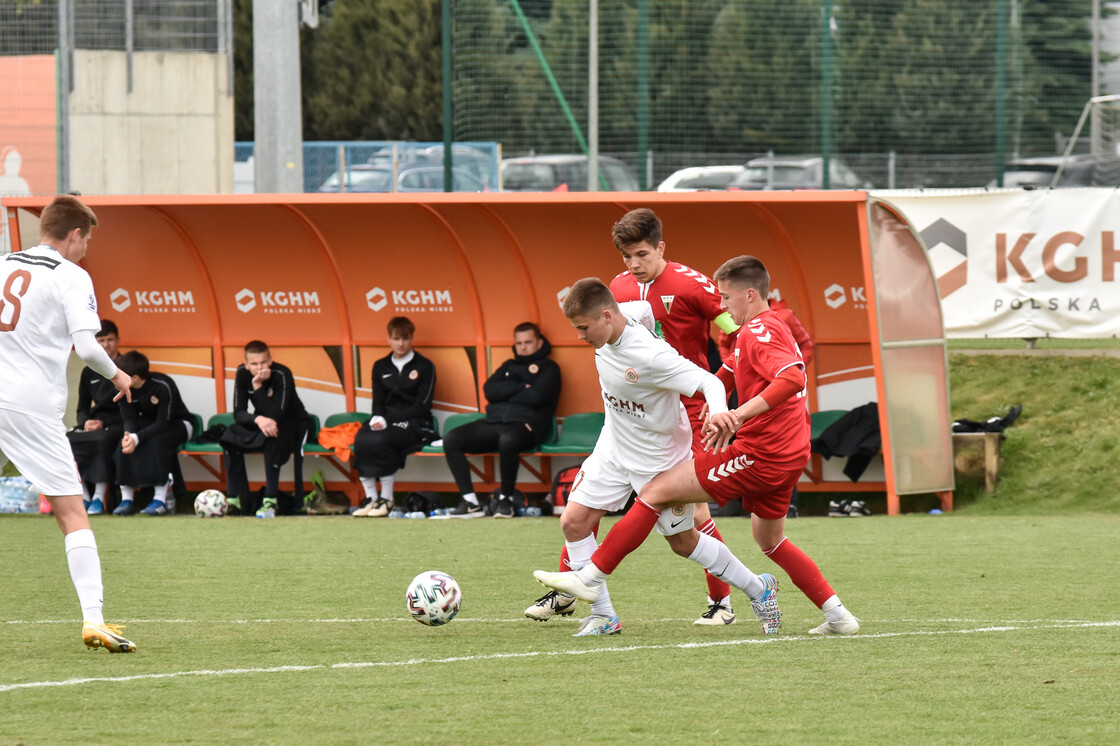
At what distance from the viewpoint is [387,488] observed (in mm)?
11641

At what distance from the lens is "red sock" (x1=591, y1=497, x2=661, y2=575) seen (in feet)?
18.6

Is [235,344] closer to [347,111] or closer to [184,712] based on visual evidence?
[184,712]

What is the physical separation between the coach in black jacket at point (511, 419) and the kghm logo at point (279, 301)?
1916mm

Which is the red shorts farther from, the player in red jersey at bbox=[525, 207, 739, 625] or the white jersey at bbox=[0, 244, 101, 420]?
the white jersey at bbox=[0, 244, 101, 420]

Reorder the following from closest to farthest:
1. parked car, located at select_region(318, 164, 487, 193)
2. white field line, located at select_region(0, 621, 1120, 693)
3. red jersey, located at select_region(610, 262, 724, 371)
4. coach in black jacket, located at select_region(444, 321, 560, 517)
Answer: white field line, located at select_region(0, 621, 1120, 693) → red jersey, located at select_region(610, 262, 724, 371) → coach in black jacket, located at select_region(444, 321, 560, 517) → parked car, located at select_region(318, 164, 487, 193)

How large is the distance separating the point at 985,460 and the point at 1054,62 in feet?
35.0

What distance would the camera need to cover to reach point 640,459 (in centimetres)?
582

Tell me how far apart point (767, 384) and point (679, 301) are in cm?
81

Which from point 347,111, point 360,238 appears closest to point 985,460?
point 360,238

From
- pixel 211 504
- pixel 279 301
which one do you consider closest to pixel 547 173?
pixel 279 301

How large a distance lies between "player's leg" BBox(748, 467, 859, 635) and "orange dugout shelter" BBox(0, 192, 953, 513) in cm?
507

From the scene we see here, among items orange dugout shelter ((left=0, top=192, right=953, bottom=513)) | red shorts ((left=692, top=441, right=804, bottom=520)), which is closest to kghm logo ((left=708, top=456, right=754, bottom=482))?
red shorts ((left=692, top=441, right=804, bottom=520))

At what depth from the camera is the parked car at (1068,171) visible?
1730 centimetres

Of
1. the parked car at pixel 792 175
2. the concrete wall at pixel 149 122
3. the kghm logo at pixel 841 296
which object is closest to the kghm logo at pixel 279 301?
the kghm logo at pixel 841 296
